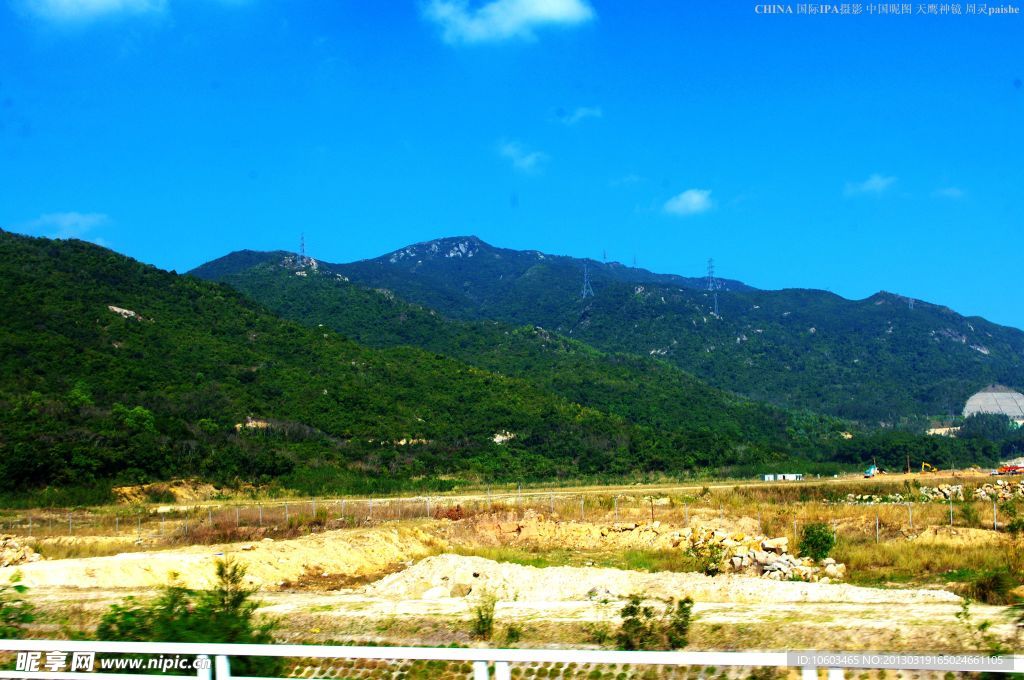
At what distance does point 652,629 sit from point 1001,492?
145ft

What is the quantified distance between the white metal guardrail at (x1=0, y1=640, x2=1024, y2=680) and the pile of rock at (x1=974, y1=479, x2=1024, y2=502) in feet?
139

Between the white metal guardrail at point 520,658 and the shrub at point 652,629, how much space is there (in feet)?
14.2

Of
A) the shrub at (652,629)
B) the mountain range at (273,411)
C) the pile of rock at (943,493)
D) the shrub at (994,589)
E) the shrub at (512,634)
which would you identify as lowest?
the pile of rock at (943,493)

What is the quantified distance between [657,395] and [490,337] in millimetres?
39566

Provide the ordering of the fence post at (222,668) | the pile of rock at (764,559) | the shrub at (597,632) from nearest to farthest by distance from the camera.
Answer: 1. the fence post at (222,668)
2. the shrub at (597,632)
3. the pile of rock at (764,559)

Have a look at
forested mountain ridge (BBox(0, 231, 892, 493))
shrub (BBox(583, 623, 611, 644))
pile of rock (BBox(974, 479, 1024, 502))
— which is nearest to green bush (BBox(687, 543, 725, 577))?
shrub (BBox(583, 623, 611, 644))

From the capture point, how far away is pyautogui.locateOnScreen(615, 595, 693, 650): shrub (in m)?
12.5

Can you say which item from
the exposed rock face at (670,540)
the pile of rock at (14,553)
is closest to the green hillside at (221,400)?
the pile of rock at (14,553)

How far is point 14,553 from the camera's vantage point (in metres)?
32.4

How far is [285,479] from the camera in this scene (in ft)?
204

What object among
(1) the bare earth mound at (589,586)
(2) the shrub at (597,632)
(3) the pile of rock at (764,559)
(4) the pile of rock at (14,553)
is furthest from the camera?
(4) the pile of rock at (14,553)

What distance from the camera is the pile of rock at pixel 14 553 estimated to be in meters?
31.3

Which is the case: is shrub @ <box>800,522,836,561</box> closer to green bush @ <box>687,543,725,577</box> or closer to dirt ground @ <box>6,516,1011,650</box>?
green bush @ <box>687,543,725,577</box>

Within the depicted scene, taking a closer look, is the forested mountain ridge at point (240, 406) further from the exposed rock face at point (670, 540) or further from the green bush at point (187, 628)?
the green bush at point (187, 628)
